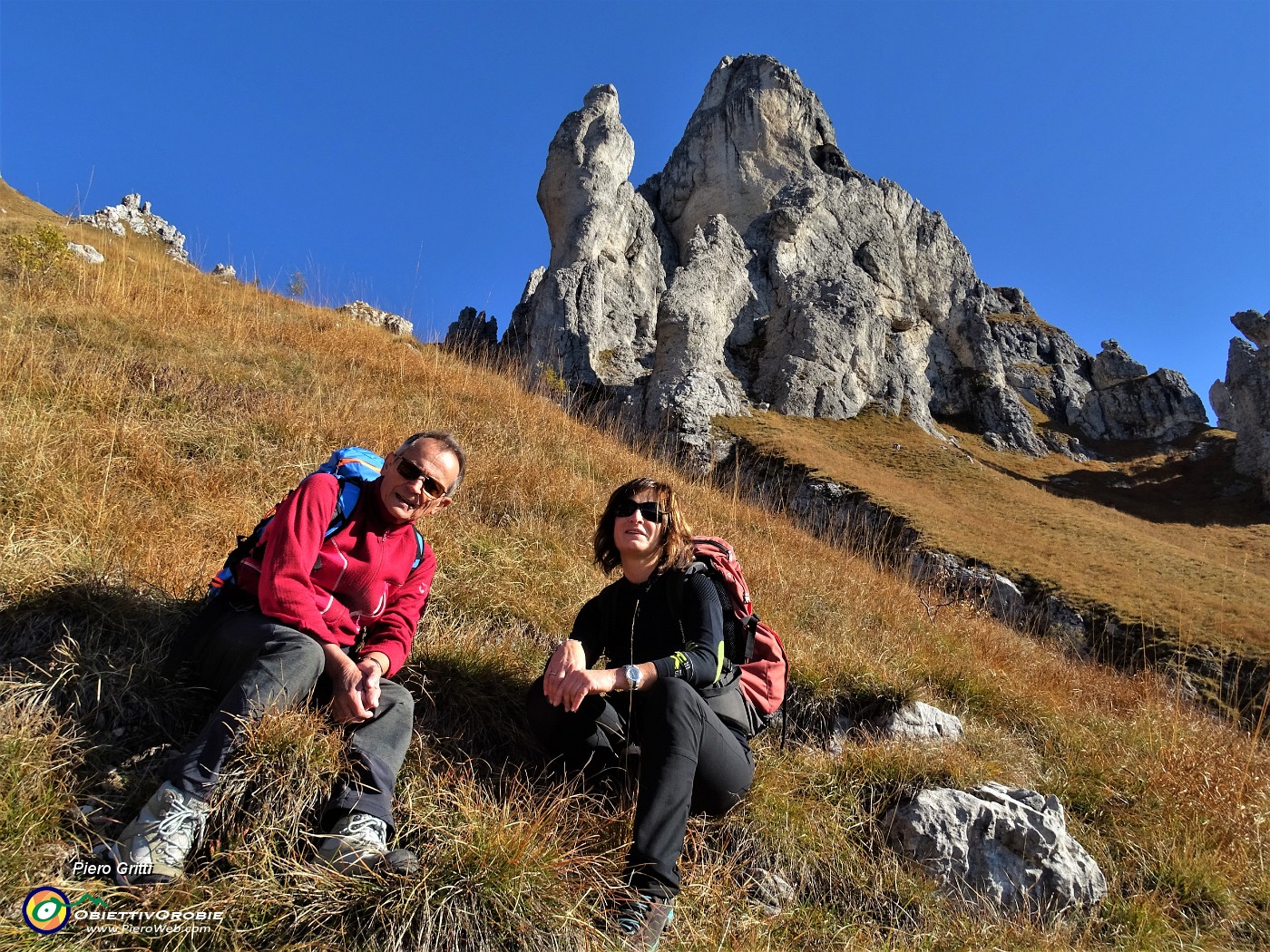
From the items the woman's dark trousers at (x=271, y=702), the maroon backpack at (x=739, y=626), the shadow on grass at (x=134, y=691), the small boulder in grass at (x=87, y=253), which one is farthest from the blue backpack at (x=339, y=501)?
the small boulder in grass at (x=87, y=253)

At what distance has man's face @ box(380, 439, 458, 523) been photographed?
8.57ft

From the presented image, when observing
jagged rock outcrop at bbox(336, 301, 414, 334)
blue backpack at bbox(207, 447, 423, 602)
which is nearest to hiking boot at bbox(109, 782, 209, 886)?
blue backpack at bbox(207, 447, 423, 602)

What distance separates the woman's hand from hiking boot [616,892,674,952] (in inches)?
25.2

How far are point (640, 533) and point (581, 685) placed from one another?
759 millimetres

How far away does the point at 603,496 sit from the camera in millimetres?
7133

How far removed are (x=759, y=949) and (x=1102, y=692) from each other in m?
5.45

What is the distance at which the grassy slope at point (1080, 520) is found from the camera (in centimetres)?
1318

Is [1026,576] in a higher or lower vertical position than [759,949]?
higher

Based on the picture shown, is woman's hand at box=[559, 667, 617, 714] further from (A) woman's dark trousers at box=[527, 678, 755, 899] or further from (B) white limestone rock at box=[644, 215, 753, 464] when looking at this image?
(B) white limestone rock at box=[644, 215, 753, 464]

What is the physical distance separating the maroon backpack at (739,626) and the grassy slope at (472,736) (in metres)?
0.45

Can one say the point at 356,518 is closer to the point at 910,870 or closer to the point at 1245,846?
the point at 910,870

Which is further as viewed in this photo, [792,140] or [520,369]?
[792,140]

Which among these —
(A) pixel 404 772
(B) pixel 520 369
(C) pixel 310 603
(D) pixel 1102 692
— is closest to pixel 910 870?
(A) pixel 404 772

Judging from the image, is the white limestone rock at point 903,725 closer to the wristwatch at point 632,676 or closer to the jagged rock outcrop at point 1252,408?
the wristwatch at point 632,676
